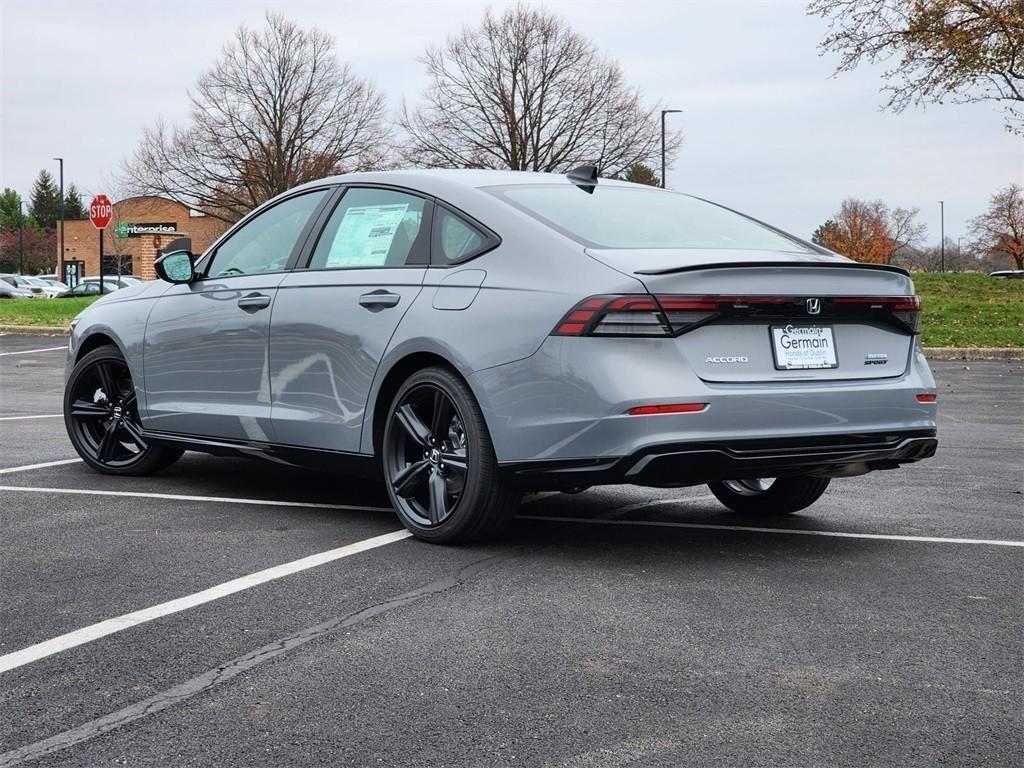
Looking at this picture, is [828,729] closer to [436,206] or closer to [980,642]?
[980,642]

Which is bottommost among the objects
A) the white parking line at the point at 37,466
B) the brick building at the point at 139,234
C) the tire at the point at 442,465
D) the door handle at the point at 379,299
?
the white parking line at the point at 37,466

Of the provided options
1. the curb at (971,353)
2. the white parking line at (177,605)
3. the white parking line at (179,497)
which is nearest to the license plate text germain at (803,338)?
the white parking line at (177,605)

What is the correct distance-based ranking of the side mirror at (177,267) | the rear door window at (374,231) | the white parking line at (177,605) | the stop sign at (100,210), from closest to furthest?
the white parking line at (177,605), the rear door window at (374,231), the side mirror at (177,267), the stop sign at (100,210)

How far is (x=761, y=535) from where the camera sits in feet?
19.2

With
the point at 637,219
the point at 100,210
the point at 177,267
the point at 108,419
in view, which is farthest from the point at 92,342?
the point at 100,210

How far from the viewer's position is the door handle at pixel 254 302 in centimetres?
641

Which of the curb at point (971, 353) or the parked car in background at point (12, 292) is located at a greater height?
the parked car in background at point (12, 292)

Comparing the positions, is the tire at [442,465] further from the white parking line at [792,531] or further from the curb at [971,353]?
the curb at [971,353]

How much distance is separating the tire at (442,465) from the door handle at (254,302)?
43.8 inches

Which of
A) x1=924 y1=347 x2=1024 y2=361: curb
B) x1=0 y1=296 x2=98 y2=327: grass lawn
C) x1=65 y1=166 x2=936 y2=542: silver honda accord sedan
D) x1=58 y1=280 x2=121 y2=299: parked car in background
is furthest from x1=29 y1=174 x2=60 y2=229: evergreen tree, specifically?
x1=65 y1=166 x2=936 y2=542: silver honda accord sedan

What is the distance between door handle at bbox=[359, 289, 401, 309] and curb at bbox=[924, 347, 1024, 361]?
16890 millimetres

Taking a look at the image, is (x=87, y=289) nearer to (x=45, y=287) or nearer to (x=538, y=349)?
(x=45, y=287)

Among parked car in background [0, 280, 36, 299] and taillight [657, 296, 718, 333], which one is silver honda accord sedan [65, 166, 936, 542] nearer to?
taillight [657, 296, 718, 333]

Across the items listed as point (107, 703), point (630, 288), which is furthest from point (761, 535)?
point (107, 703)
